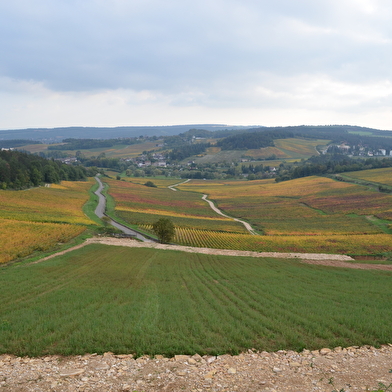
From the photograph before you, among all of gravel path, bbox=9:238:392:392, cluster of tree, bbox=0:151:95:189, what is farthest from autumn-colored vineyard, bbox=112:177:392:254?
gravel path, bbox=9:238:392:392

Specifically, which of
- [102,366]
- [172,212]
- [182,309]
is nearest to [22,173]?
[172,212]

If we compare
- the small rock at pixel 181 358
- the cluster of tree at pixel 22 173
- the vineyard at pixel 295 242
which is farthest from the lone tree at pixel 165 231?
the cluster of tree at pixel 22 173

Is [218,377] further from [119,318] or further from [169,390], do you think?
[119,318]

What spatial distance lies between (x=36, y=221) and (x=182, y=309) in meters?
45.0

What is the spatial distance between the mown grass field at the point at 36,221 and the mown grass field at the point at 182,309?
7940mm

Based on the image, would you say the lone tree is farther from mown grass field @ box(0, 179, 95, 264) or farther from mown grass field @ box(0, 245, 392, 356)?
mown grass field @ box(0, 245, 392, 356)

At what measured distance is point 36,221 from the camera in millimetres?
50500

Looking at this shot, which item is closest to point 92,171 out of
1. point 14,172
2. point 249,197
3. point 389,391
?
point 14,172

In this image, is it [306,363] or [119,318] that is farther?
[119,318]

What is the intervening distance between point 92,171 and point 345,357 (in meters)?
178

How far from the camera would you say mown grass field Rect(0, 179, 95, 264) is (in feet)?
113

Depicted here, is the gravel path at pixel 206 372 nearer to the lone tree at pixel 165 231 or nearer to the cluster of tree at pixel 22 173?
the lone tree at pixel 165 231

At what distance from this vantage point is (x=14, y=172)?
91.9 metres

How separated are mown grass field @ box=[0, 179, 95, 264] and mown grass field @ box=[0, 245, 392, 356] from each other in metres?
7.94
